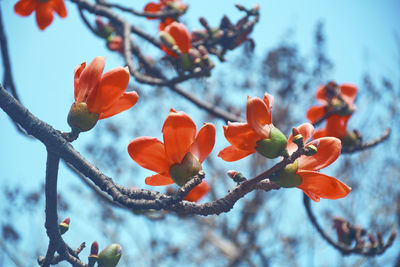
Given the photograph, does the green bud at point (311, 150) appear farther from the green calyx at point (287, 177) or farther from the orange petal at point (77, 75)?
the orange petal at point (77, 75)

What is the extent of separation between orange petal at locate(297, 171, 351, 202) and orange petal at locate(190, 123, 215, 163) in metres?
0.24

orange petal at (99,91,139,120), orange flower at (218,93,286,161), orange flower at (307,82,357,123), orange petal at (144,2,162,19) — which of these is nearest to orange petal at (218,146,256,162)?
orange flower at (218,93,286,161)

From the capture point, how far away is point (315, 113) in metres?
1.99

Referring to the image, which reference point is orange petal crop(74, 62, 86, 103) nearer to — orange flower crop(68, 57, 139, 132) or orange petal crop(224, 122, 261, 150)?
orange flower crop(68, 57, 139, 132)

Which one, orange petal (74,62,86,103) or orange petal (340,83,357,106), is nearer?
orange petal (74,62,86,103)

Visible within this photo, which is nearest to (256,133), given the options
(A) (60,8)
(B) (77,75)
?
(B) (77,75)

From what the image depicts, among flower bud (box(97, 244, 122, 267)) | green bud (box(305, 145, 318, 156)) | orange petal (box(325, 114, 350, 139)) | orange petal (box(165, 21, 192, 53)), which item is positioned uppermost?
orange petal (box(165, 21, 192, 53))

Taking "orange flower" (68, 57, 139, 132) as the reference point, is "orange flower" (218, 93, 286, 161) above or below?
below

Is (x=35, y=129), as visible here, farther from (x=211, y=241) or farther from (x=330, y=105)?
(x=211, y=241)

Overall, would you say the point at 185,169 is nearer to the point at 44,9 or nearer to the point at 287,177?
the point at 287,177

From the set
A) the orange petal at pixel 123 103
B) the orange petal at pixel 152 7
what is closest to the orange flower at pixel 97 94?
the orange petal at pixel 123 103

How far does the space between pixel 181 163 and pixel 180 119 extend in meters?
0.13

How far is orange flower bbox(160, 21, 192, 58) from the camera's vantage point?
5.55ft

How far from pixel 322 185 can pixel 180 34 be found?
1.08m
